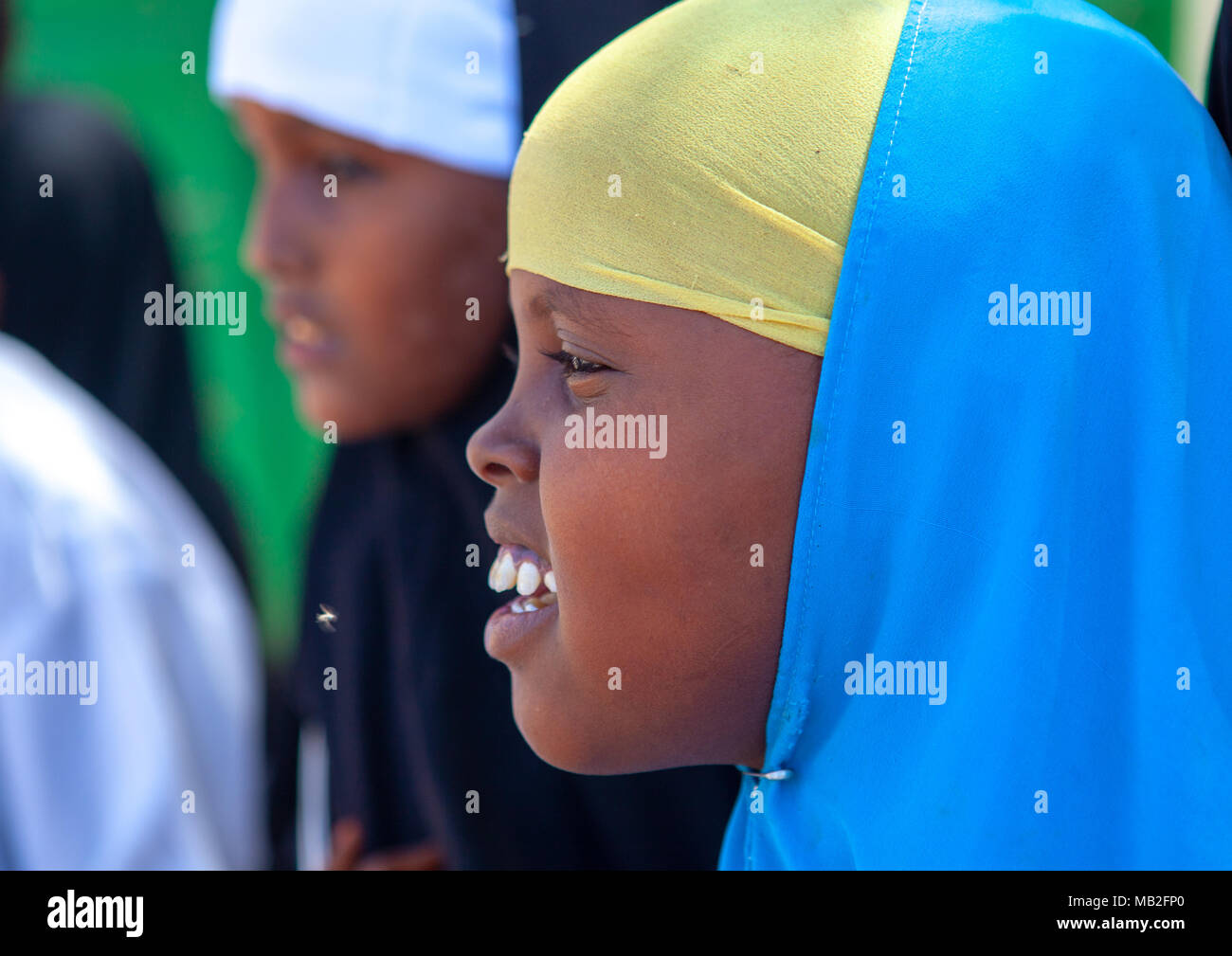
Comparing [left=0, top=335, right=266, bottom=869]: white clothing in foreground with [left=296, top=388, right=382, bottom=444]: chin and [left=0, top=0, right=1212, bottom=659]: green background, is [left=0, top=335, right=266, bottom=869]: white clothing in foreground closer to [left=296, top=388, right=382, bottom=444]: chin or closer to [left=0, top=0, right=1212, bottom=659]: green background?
[left=296, top=388, right=382, bottom=444]: chin

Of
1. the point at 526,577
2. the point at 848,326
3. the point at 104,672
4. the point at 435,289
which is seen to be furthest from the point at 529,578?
the point at 104,672

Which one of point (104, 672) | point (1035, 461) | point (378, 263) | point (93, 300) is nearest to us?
point (1035, 461)

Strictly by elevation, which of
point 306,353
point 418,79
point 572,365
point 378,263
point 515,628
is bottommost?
point 515,628

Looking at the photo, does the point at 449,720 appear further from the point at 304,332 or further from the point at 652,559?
the point at 652,559

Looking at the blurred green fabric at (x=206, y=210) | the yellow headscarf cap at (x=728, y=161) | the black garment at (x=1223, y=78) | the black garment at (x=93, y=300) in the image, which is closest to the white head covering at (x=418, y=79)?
the yellow headscarf cap at (x=728, y=161)

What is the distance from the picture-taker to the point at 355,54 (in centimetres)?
175

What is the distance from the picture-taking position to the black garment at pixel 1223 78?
115 centimetres

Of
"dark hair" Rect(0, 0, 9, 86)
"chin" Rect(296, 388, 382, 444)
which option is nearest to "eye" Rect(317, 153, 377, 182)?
"chin" Rect(296, 388, 382, 444)

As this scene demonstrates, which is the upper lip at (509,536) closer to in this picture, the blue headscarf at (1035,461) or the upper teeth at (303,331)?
the blue headscarf at (1035,461)

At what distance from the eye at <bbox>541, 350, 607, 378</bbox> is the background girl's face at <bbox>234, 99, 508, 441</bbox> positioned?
67cm

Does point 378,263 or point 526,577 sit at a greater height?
point 378,263

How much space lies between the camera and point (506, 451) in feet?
3.71

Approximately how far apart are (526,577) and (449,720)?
751 millimetres
